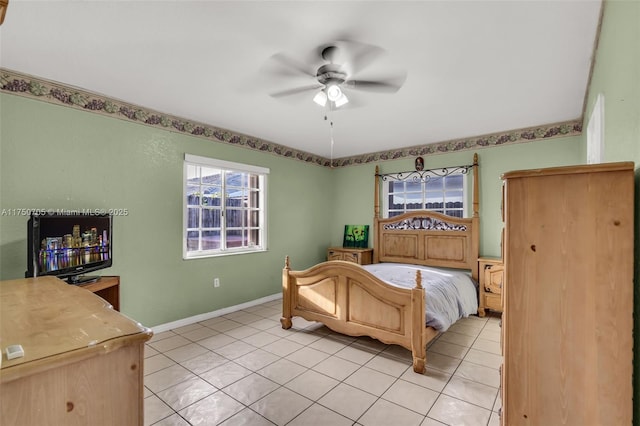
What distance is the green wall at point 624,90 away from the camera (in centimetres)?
106

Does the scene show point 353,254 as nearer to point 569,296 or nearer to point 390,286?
point 390,286

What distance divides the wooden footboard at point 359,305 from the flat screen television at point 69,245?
6.03 feet

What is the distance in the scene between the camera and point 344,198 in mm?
5699

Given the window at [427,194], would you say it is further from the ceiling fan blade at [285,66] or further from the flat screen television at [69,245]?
the flat screen television at [69,245]

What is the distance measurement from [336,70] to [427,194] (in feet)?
10.0

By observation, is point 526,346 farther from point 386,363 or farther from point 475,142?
point 475,142

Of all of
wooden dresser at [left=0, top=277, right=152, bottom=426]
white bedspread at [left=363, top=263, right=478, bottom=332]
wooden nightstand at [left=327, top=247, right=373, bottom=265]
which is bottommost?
white bedspread at [left=363, top=263, right=478, bottom=332]

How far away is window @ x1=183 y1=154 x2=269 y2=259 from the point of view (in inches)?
150

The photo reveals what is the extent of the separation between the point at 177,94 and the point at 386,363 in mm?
3196

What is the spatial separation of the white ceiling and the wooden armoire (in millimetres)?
1198

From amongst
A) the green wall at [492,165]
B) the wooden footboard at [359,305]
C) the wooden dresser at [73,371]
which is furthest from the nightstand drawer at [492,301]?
the wooden dresser at [73,371]

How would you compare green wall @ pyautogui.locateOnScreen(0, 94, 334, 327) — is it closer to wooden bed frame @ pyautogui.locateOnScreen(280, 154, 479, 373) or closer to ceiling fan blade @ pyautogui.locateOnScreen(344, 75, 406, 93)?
wooden bed frame @ pyautogui.locateOnScreen(280, 154, 479, 373)

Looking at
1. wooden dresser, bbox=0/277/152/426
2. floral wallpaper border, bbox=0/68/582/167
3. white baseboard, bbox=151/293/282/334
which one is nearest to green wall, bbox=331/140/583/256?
floral wallpaper border, bbox=0/68/582/167

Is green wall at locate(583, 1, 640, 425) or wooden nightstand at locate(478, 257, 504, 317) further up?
green wall at locate(583, 1, 640, 425)
